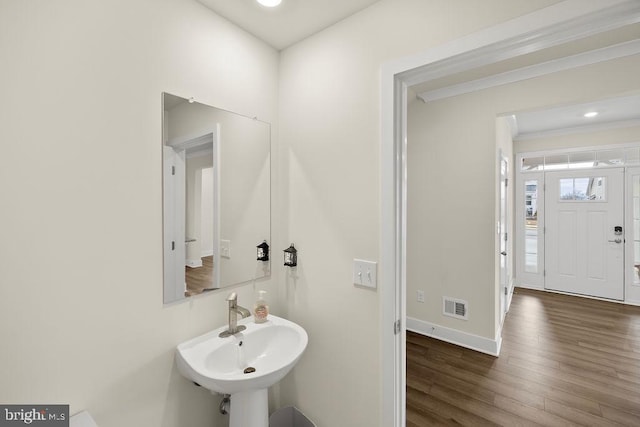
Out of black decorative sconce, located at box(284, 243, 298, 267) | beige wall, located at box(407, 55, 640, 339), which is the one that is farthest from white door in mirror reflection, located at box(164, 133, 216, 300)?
beige wall, located at box(407, 55, 640, 339)

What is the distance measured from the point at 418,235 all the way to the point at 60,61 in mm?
3058

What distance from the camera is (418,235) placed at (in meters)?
3.15

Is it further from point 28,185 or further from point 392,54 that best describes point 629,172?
point 28,185

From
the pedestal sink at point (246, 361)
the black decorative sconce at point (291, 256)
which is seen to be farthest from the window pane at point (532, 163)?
the pedestal sink at point (246, 361)

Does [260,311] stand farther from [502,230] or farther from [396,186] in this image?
[502,230]

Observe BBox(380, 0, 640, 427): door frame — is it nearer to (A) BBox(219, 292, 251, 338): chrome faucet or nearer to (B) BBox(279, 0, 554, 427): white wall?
(B) BBox(279, 0, 554, 427): white wall

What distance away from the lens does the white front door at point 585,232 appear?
404 centimetres

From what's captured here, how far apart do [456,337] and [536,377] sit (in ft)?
2.28

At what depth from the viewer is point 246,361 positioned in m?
1.41

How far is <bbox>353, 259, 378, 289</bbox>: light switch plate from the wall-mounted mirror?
594mm

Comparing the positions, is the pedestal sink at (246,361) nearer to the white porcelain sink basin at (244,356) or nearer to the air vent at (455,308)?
the white porcelain sink basin at (244,356)

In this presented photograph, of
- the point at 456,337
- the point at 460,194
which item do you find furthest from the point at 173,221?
the point at 456,337

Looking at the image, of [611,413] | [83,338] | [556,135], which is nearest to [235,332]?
[83,338]

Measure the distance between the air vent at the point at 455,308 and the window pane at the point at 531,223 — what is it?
2.84m
